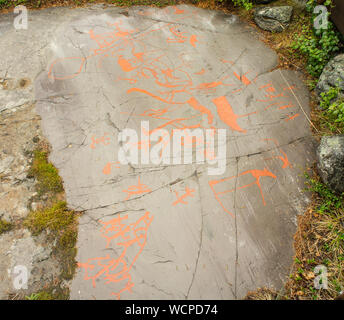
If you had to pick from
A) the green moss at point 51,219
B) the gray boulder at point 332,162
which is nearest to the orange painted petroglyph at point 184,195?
the green moss at point 51,219

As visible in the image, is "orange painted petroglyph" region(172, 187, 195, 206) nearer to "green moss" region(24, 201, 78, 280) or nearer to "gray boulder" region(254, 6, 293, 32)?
"green moss" region(24, 201, 78, 280)

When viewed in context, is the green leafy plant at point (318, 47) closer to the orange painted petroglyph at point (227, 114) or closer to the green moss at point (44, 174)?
the orange painted petroglyph at point (227, 114)

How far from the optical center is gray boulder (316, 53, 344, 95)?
335 centimetres

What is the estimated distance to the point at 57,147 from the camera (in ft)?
10.1

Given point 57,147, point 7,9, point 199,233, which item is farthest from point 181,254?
point 7,9

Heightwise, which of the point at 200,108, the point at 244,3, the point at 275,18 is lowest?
the point at 200,108

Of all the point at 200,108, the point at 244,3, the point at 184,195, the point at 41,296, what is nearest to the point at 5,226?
the point at 41,296

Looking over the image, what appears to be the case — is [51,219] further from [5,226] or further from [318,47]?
[318,47]

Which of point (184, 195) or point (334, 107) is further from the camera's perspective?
point (334, 107)

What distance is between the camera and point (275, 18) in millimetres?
4254

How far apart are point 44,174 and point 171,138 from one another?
1.58 m

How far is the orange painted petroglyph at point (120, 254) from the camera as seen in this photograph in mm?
2400

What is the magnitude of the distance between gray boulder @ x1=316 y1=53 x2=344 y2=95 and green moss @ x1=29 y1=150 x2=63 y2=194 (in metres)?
3.76
